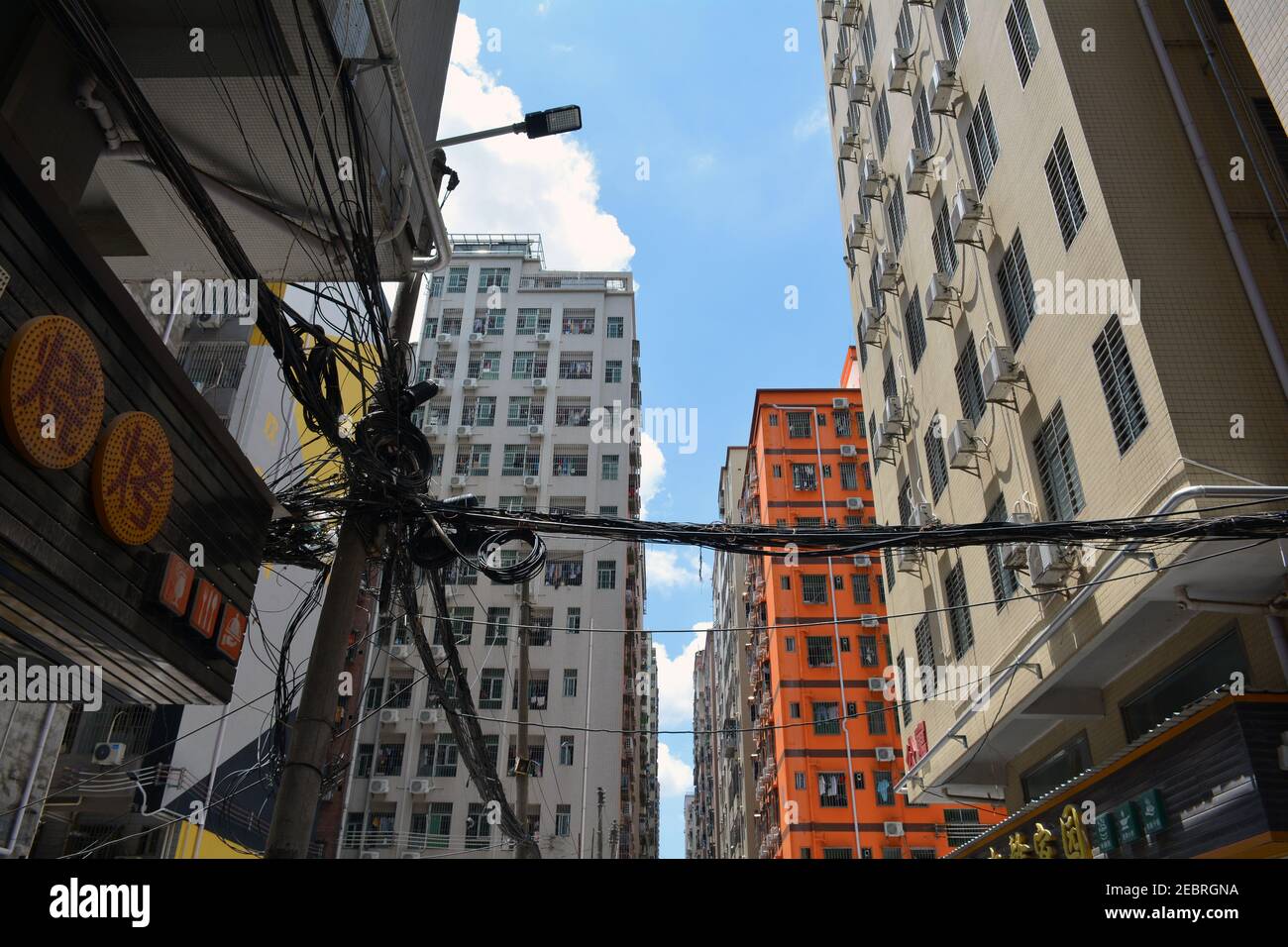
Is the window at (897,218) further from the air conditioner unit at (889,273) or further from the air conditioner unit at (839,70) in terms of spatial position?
the air conditioner unit at (839,70)

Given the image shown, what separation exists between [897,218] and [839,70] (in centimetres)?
723

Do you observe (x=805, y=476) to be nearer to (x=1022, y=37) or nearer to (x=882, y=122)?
(x=882, y=122)

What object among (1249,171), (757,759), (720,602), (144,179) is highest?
(720,602)

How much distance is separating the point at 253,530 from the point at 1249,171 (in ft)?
38.7

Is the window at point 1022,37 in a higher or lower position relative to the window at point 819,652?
lower

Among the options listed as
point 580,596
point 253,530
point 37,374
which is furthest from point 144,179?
point 580,596

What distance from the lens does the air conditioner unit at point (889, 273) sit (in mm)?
18641

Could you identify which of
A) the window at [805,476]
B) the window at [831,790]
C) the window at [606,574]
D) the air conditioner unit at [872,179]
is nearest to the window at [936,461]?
the air conditioner unit at [872,179]

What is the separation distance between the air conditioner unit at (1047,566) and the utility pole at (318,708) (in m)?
7.82

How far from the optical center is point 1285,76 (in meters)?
7.73

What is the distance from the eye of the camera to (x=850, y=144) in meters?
22.6

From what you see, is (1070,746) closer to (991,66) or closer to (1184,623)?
(1184,623)

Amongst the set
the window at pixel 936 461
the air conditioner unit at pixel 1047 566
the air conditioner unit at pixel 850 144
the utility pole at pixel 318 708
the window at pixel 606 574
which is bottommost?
the utility pole at pixel 318 708

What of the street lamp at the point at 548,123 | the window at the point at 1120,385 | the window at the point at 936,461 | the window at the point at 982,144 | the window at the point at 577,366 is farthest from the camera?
the window at the point at 577,366
